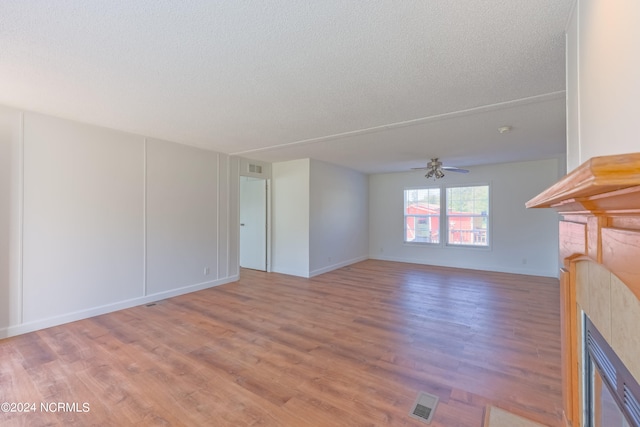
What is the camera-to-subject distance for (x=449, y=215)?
6.68 m

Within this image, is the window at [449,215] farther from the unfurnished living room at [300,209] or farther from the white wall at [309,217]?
the white wall at [309,217]

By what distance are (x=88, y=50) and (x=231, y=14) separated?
1123 millimetres

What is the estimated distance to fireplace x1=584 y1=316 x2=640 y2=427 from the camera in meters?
0.88

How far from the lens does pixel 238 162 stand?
5.37 metres

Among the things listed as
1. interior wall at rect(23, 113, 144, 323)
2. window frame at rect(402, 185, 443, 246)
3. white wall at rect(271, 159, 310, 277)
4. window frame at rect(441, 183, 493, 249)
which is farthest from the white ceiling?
window frame at rect(402, 185, 443, 246)

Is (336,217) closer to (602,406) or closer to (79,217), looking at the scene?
(79,217)

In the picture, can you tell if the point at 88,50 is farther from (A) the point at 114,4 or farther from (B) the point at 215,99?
(B) the point at 215,99

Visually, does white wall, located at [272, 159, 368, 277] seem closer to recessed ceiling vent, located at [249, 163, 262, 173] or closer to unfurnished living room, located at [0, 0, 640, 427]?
unfurnished living room, located at [0, 0, 640, 427]

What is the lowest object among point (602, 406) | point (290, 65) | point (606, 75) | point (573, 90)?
point (602, 406)

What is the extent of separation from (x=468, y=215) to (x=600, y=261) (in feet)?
19.7

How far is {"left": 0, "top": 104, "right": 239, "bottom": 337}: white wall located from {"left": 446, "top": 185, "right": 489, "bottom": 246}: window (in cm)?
527

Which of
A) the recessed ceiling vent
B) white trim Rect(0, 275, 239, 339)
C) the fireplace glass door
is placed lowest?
white trim Rect(0, 275, 239, 339)

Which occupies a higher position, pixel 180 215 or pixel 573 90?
pixel 573 90

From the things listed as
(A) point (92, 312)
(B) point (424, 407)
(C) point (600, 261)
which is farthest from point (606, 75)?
(A) point (92, 312)
